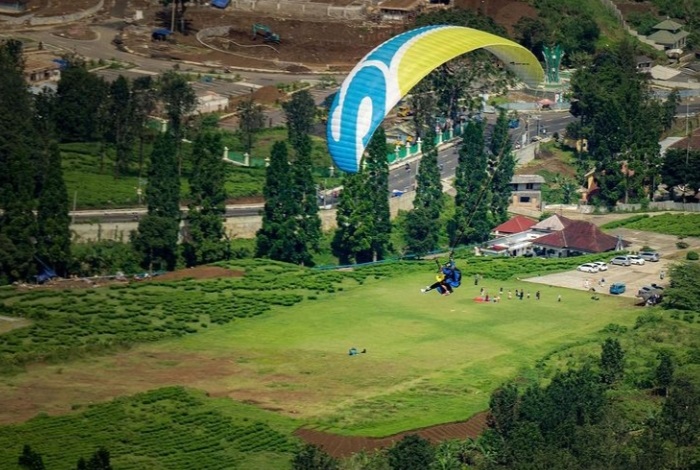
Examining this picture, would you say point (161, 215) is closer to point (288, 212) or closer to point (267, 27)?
point (288, 212)

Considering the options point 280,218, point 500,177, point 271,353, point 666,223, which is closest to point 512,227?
point 500,177

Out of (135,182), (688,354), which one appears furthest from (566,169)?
(688,354)

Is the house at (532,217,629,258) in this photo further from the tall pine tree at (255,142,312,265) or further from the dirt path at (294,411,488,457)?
the dirt path at (294,411,488,457)

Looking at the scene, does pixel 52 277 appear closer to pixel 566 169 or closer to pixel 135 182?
pixel 135 182

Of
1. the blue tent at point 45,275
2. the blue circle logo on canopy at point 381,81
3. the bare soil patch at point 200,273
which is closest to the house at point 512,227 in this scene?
the bare soil patch at point 200,273

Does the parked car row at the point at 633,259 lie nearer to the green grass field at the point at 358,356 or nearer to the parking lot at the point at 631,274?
the parking lot at the point at 631,274
